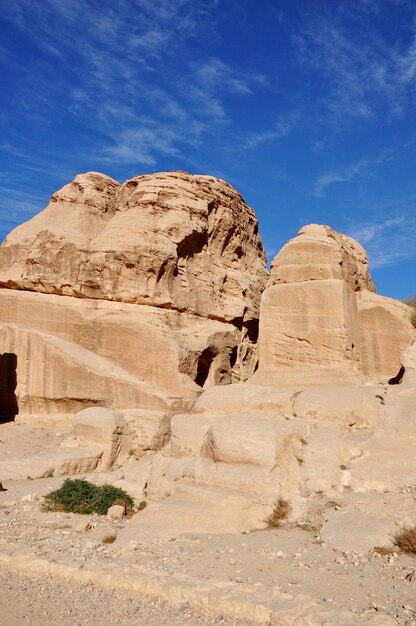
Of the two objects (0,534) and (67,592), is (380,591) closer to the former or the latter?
(67,592)

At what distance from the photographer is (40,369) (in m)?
19.8

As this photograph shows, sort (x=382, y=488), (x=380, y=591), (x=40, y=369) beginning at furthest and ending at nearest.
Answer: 1. (x=40, y=369)
2. (x=382, y=488)
3. (x=380, y=591)

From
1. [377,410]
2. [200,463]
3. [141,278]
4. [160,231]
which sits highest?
[160,231]

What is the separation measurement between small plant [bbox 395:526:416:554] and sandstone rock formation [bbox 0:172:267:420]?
37.6ft

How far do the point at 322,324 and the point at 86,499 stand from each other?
8.03m

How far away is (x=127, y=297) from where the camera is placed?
22781 mm

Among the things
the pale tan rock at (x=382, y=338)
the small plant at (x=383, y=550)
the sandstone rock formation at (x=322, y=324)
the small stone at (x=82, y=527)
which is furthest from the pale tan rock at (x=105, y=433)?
the small plant at (x=383, y=550)

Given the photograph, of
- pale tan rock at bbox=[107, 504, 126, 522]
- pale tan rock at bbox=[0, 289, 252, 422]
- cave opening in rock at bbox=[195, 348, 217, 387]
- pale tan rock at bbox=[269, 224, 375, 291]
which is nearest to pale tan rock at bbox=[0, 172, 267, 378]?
pale tan rock at bbox=[0, 289, 252, 422]

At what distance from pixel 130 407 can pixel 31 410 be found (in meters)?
4.30

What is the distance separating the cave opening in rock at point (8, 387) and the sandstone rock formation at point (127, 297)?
0.80 feet

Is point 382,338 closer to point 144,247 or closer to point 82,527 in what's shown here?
point 82,527

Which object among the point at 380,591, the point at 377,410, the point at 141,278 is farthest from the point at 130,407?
the point at 380,591

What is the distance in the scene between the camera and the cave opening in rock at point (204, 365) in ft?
76.4

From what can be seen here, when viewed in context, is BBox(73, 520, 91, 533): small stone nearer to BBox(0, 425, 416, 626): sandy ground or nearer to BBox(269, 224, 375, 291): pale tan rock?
BBox(0, 425, 416, 626): sandy ground
